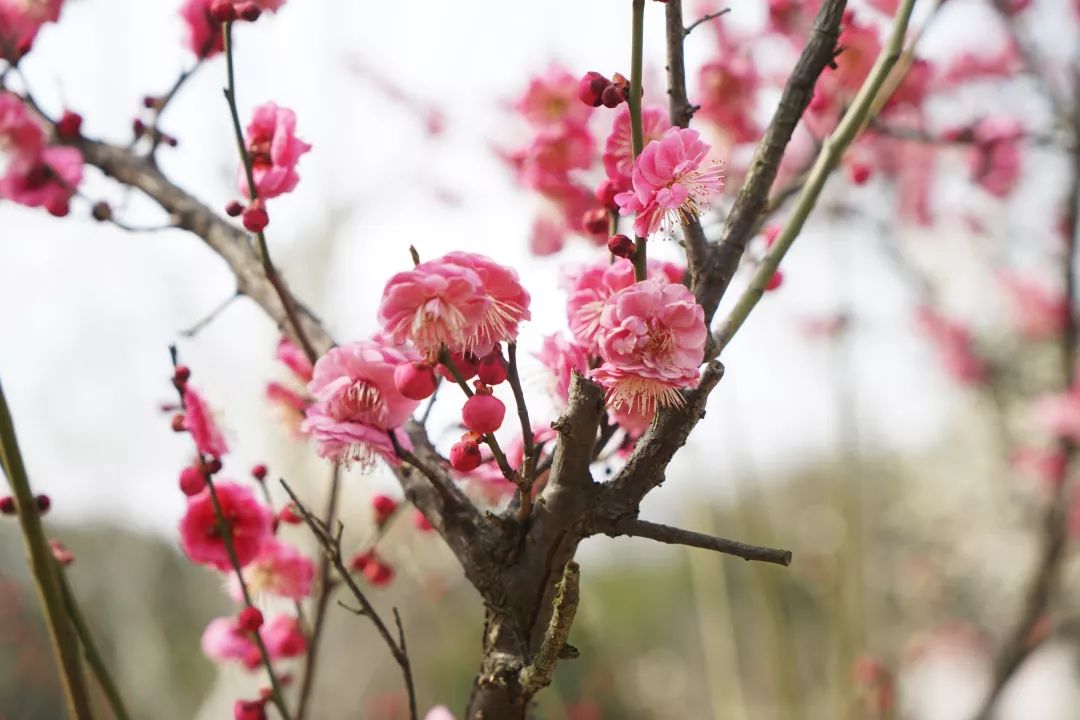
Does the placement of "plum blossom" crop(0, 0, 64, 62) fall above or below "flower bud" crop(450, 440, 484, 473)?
above

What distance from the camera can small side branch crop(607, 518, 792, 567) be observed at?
544mm

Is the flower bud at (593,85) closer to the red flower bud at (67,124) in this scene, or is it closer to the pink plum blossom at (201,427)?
the pink plum blossom at (201,427)

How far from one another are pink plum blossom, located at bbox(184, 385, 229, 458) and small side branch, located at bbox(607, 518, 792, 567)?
15.8 inches

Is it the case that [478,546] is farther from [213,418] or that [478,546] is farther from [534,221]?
[534,221]

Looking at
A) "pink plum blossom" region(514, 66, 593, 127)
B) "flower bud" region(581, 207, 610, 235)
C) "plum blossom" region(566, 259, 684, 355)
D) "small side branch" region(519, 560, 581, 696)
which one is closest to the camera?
"small side branch" region(519, 560, 581, 696)

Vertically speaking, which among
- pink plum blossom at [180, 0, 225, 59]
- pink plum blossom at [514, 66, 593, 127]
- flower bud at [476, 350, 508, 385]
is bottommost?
flower bud at [476, 350, 508, 385]

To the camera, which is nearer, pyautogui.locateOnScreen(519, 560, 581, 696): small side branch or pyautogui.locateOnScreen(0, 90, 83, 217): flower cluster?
pyautogui.locateOnScreen(519, 560, 581, 696): small side branch

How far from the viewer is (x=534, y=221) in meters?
1.01

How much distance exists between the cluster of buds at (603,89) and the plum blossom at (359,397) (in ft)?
0.71

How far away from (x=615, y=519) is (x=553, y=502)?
0.14ft

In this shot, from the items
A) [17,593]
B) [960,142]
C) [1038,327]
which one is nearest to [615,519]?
[960,142]

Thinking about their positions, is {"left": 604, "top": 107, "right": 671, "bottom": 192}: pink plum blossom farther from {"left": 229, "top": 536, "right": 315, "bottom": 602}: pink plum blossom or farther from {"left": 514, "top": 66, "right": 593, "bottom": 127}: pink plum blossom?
{"left": 229, "top": 536, "right": 315, "bottom": 602}: pink plum blossom

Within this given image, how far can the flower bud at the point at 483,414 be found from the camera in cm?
54

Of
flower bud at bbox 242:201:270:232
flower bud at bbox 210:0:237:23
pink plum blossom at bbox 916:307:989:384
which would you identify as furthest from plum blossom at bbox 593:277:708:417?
pink plum blossom at bbox 916:307:989:384
